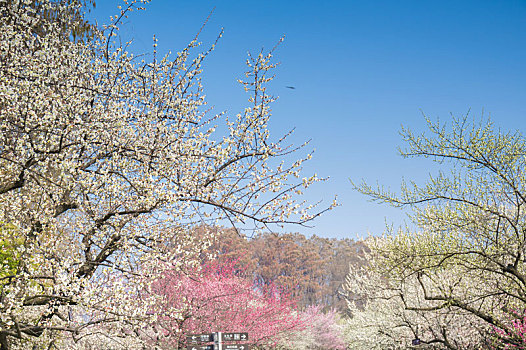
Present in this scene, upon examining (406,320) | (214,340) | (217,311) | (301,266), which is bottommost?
(406,320)

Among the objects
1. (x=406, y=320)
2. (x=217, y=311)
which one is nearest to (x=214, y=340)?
(x=217, y=311)

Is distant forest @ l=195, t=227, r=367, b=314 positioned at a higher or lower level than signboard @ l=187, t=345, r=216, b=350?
higher

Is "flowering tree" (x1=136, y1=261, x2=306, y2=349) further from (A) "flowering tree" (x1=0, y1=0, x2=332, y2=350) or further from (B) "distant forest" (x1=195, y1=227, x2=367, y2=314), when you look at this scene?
(B) "distant forest" (x1=195, y1=227, x2=367, y2=314)

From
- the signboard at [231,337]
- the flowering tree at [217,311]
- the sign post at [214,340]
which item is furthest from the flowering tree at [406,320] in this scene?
the sign post at [214,340]

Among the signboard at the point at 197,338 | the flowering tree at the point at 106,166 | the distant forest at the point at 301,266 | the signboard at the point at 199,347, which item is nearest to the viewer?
the flowering tree at the point at 106,166

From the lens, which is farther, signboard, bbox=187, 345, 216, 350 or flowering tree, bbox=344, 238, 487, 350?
flowering tree, bbox=344, 238, 487, 350

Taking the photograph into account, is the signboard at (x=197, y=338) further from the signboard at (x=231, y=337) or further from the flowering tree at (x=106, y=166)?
the flowering tree at (x=106, y=166)

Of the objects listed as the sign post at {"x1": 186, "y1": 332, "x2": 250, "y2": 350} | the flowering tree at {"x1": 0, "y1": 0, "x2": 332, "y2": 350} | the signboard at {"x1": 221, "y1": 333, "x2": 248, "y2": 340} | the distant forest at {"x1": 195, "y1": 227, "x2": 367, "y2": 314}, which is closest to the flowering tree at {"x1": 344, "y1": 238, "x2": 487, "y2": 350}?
the signboard at {"x1": 221, "y1": 333, "x2": 248, "y2": 340}

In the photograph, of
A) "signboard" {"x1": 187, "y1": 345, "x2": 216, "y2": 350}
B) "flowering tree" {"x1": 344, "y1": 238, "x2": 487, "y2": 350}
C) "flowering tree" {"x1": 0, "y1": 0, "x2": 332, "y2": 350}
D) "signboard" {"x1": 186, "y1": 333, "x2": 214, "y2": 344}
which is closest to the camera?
"flowering tree" {"x1": 0, "y1": 0, "x2": 332, "y2": 350}

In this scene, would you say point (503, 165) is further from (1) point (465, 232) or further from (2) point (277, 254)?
(2) point (277, 254)

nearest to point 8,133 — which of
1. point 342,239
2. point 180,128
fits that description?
point 180,128

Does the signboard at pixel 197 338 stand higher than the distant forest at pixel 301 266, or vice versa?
the distant forest at pixel 301 266

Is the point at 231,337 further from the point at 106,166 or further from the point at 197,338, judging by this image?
the point at 106,166

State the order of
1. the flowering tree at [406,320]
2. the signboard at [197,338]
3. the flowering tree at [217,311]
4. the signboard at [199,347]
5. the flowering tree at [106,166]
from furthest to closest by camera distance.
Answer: the flowering tree at [406,320] → the flowering tree at [217,311] → the signboard at [199,347] → the signboard at [197,338] → the flowering tree at [106,166]
